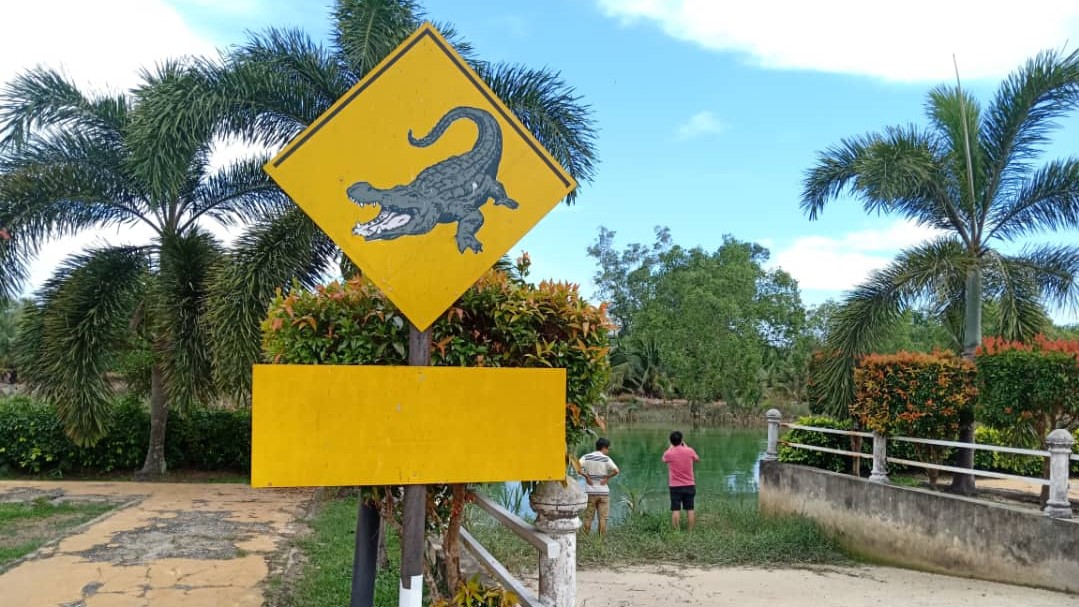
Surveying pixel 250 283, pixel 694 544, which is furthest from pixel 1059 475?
pixel 250 283

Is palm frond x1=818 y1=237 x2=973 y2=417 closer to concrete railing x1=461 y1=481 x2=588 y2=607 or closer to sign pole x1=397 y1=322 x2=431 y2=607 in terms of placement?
concrete railing x1=461 y1=481 x2=588 y2=607

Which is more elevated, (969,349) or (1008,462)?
(969,349)

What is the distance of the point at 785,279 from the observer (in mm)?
38125

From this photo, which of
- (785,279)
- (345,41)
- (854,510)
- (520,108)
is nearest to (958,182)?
(854,510)

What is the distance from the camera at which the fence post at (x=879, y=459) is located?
9398mm

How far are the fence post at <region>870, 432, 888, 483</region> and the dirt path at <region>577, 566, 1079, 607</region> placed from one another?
1351mm

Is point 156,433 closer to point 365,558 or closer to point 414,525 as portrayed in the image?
point 365,558

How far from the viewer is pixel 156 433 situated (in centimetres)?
1230

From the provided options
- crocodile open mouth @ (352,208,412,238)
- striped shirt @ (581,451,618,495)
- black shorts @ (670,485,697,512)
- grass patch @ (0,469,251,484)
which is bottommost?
grass patch @ (0,469,251,484)

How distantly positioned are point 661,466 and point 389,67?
17.7 meters

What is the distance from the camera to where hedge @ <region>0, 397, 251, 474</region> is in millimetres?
12250

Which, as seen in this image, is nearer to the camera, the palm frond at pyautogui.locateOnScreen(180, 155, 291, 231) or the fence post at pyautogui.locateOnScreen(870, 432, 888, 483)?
the fence post at pyautogui.locateOnScreen(870, 432, 888, 483)

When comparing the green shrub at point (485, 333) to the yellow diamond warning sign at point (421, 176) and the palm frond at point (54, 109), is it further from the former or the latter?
the palm frond at point (54, 109)

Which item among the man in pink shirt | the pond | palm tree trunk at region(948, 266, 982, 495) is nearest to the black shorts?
the man in pink shirt
